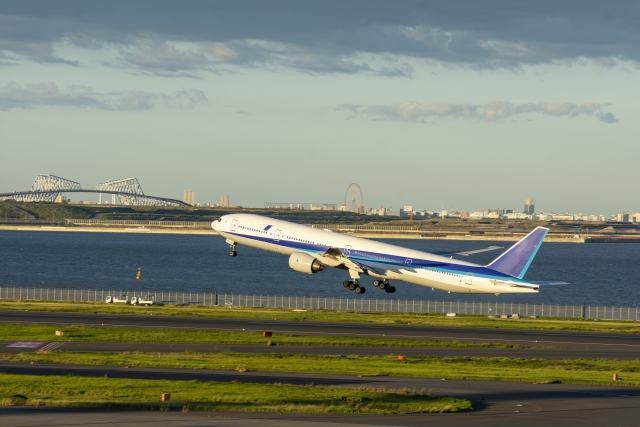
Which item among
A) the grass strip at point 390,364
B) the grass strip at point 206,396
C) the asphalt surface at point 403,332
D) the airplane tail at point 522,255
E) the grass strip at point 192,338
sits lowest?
the asphalt surface at point 403,332

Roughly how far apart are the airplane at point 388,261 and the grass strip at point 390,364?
76.8 feet

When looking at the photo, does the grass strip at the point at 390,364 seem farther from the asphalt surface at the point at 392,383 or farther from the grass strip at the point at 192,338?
the grass strip at the point at 192,338

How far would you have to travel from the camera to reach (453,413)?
33938mm

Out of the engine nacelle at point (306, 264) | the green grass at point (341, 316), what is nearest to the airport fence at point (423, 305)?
the green grass at point (341, 316)

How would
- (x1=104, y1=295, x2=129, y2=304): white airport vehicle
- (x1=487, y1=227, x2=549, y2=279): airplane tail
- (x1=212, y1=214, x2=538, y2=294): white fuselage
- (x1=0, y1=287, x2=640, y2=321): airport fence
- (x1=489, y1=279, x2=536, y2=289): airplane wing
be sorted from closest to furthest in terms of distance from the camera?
(x1=489, y1=279, x2=536, y2=289): airplane wing → (x1=487, y1=227, x2=549, y2=279): airplane tail → (x1=212, y1=214, x2=538, y2=294): white fuselage → (x1=0, y1=287, x2=640, y2=321): airport fence → (x1=104, y1=295, x2=129, y2=304): white airport vehicle

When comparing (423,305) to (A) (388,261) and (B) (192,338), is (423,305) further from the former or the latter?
(B) (192,338)

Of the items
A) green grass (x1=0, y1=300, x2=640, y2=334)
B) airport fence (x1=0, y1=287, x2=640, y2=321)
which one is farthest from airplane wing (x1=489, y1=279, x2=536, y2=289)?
airport fence (x1=0, y1=287, x2=640, y2=321)

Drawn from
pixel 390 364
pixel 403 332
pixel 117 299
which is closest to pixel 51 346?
pixel 390 364

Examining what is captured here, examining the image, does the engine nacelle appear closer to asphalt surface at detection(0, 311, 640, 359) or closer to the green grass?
the green grass

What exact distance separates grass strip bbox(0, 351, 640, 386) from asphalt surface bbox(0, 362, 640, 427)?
179 cm

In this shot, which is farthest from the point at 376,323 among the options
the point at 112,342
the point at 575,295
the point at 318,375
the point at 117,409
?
the point at 575,295

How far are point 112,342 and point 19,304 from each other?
35.7 metres

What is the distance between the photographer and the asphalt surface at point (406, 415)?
1209 inches

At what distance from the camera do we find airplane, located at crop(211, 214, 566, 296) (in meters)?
77.0
